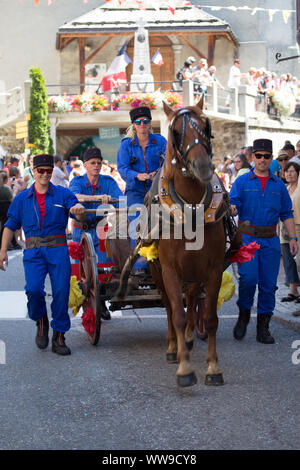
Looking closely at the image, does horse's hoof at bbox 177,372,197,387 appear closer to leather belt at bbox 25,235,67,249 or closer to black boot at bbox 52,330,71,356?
black boot at bbox 52,330,71,356

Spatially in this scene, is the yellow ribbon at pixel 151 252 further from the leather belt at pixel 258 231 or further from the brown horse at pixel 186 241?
the leather belt at pixel 258 231

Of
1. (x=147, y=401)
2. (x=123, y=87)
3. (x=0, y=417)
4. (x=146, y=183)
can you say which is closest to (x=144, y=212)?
(x=146, y=183)

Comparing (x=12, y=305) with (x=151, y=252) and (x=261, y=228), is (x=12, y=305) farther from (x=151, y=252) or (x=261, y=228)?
(x=151, y=252)

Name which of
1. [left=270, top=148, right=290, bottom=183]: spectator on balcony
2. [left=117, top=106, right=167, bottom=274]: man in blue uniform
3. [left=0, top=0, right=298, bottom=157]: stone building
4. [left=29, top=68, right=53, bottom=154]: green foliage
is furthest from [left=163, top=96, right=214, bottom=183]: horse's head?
[left=0, top=0, right=298, bottom=157]: stone building

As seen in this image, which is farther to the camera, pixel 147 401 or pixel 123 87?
pixel 123 87

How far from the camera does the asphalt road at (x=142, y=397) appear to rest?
14.9 feet

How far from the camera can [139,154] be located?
7.65m

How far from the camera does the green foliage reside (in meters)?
30.3

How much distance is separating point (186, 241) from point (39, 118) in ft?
Answer: 83.6

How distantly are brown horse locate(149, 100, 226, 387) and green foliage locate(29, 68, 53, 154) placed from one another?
80.8ft

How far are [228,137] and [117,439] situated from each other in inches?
1148

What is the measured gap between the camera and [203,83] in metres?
29.8

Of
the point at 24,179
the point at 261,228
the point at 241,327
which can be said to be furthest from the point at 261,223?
the point at 24,179
